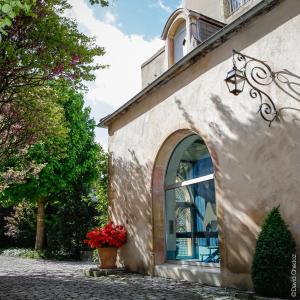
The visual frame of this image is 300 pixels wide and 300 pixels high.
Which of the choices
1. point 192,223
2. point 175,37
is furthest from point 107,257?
point 175,37

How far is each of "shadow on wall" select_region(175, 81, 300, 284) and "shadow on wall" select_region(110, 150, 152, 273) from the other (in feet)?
9.41

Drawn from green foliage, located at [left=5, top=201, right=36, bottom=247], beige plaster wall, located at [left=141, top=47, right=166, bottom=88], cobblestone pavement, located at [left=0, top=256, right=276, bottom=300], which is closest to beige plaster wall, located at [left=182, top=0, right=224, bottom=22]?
beige plaster wall, located at [left=141, top=47, right=166, bottom=88]

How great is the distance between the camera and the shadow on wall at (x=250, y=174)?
5.86 m

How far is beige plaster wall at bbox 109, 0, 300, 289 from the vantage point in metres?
6.01

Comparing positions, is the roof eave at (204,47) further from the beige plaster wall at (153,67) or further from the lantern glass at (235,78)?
the beige plaster wall at (153,67)

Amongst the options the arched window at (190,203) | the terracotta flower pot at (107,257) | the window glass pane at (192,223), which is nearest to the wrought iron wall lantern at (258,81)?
the arched window at (190,203)

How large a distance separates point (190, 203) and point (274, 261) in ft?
14.0

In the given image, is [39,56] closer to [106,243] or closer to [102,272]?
[106,243]

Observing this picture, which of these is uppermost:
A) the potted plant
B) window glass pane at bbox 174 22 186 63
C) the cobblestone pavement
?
window glass pane at bbox 174 22 186 63

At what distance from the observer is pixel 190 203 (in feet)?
31.3

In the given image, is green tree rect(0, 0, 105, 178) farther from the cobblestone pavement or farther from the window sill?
the window sill

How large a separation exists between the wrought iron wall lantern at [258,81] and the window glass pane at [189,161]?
2.73 m

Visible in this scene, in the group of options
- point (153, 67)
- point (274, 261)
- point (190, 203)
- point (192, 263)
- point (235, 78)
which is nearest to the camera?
point (274, 261)

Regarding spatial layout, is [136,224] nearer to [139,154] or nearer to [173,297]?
[139,154]
